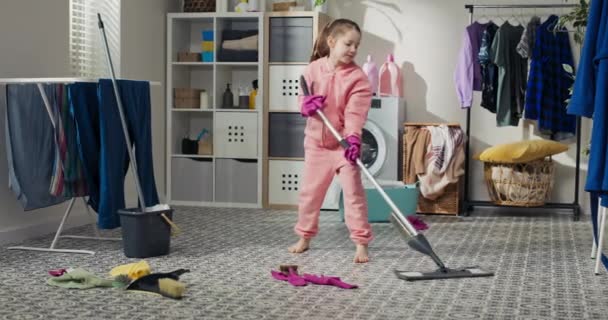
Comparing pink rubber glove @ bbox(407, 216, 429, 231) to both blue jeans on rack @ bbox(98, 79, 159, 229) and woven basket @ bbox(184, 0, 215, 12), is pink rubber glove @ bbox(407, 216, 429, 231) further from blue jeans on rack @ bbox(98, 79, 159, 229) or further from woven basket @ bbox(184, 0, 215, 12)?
woven basket @ bbox(184, 0, 215, 12)

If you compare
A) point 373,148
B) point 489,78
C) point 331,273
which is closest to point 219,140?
point 373,148

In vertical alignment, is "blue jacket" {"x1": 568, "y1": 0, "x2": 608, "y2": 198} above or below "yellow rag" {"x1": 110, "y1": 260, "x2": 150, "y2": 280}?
above

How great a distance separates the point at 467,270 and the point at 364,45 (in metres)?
3.32

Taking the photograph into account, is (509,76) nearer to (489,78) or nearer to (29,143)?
(489,78)

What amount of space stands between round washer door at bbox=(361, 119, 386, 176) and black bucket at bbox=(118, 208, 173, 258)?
2.44 meters

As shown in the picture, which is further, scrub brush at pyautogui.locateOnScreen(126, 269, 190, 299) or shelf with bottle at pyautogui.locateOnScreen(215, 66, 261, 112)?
shelf with bottle at pyautogui.locateOnScreen(215, 66, 261, 112)

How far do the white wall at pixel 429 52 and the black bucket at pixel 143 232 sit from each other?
3087 millimetres

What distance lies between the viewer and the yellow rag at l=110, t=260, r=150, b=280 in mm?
3521

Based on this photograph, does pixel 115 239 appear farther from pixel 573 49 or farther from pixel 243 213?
pixel 573 49

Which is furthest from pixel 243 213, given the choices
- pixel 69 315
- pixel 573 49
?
pixel 69 315

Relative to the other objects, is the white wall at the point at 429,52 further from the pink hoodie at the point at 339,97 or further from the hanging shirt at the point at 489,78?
the pink hoodie at the point at 339,97

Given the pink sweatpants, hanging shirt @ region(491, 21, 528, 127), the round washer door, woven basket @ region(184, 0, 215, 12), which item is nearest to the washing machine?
the round washer door

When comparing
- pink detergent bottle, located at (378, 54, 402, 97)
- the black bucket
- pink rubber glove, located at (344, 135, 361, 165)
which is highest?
pink detergent bottle, located at (378, 54, 402, 97)

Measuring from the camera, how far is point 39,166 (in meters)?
4.42
